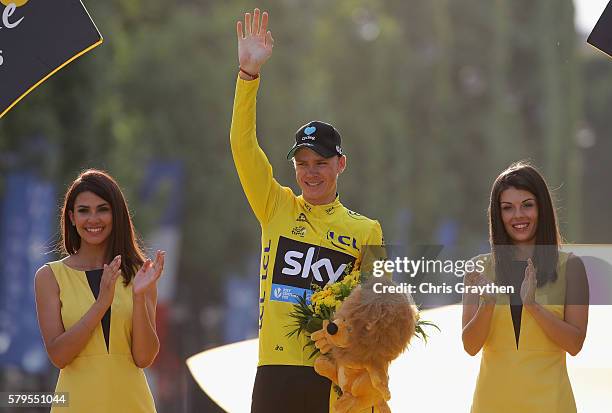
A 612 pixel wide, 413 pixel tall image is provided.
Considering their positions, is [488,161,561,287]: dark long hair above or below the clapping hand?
above

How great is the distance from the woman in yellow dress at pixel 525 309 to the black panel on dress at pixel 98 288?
1.41 m

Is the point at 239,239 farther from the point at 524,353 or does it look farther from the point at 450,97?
the point at 524,353

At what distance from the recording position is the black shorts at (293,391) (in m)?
5.37

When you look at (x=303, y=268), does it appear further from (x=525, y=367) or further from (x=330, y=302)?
(x=525, y=367)

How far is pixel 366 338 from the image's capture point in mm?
4918

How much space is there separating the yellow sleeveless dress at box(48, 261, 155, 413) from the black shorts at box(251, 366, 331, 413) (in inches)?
20.4

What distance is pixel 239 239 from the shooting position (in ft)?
74.7

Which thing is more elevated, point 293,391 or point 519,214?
point 519,214

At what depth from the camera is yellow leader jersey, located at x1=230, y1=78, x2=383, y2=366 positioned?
5.41m

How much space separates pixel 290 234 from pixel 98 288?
2.93ft

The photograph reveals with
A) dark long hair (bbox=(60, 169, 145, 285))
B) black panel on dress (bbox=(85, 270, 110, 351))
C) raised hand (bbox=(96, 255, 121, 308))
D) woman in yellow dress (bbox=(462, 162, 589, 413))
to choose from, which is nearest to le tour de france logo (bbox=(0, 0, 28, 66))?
dark long hair (bbox=(60, 169, 145, 285))

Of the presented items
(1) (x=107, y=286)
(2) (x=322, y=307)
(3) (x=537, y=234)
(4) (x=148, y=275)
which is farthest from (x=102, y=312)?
(3) (x=537, y=234)

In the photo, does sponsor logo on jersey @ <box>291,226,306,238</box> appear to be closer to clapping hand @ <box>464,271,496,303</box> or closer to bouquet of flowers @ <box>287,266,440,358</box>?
bouquet of flowers @ <box>287,266,440,358</box>

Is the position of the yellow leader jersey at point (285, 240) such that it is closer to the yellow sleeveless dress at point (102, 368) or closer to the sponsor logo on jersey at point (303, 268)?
the sponsor logo on jersey at point (303, 268)
